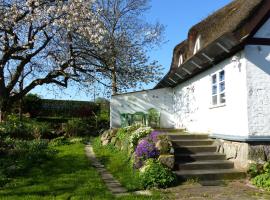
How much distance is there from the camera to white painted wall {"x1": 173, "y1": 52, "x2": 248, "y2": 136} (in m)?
10.3

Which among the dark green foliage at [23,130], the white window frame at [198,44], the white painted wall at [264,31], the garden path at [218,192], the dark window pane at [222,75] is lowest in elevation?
the garden path at [218,192]

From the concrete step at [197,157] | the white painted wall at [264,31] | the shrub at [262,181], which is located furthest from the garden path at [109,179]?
the white painted wall at [264,31]

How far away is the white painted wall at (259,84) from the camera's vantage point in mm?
10000

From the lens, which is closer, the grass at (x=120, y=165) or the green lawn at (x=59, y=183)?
the green lawn at (x=59, y=183)

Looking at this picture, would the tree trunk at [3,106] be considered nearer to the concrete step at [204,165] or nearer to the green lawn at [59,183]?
the green lawn at [59,183]

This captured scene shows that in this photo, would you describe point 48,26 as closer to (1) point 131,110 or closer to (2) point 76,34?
(2) point 76,34

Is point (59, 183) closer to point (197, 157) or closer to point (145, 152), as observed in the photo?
point (145, 152)

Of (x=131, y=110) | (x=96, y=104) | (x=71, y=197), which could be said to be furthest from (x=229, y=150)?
(x=96, y=104)

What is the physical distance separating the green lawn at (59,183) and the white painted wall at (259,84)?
434 centimetres

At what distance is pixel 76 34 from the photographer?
61.5 ft

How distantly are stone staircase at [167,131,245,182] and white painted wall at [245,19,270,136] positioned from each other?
1442mm

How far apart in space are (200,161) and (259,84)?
112 inches

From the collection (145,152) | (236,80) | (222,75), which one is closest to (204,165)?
(145,152)

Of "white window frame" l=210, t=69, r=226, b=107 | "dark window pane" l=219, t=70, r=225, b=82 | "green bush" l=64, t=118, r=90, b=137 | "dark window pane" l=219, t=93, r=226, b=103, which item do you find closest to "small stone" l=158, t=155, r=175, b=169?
"white window frame" l=210, t=69, r=226, b=107
